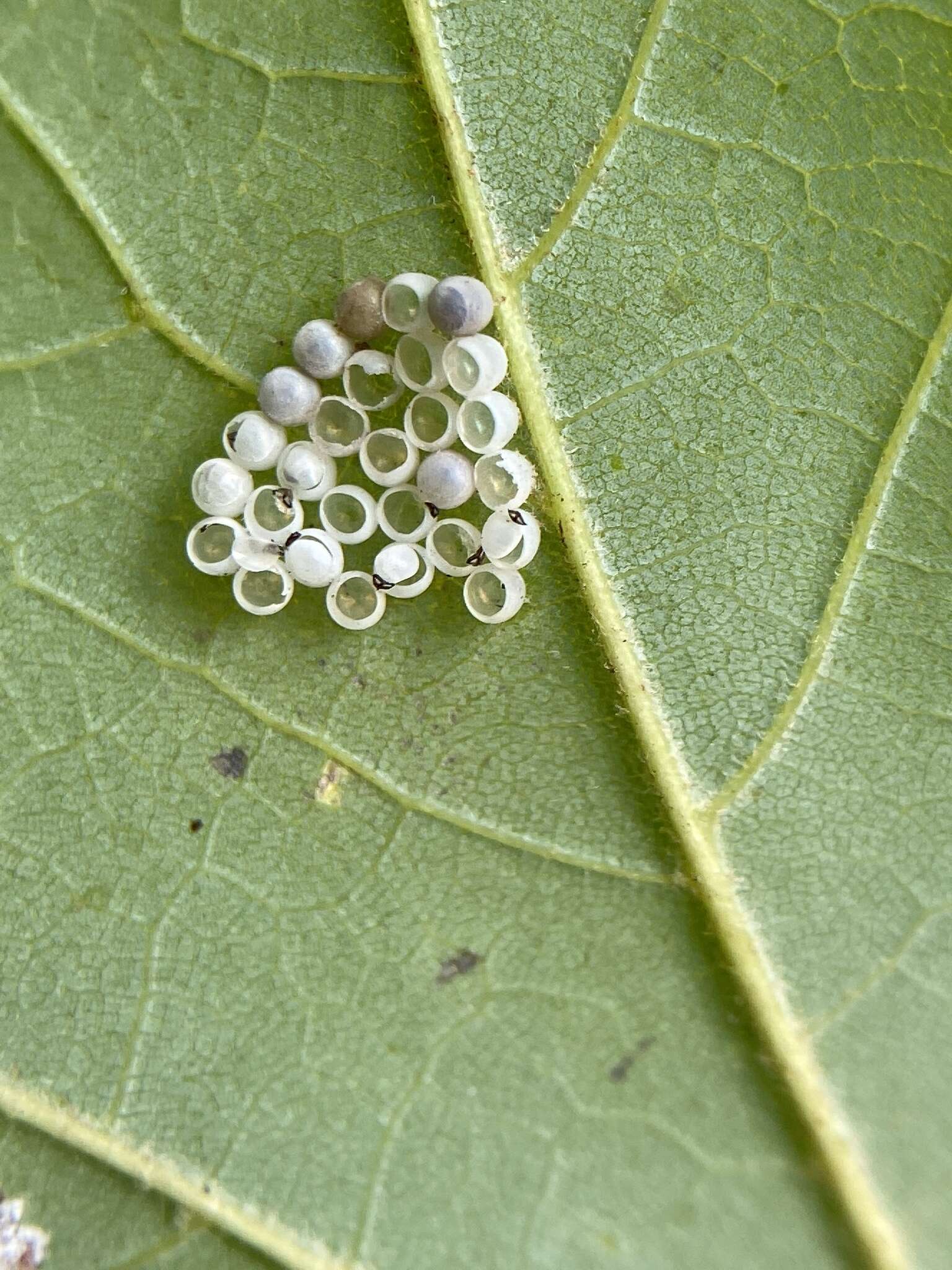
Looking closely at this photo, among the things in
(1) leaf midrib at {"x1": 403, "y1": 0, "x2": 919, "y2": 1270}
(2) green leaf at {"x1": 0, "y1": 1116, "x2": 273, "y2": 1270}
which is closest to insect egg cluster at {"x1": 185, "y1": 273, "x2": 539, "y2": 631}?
(1) leaf midrib at {"x1": 403, "y1": 0, "x2": 919, "y2": 1270}

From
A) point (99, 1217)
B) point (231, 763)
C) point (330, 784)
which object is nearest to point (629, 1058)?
Result: point (330, 784)

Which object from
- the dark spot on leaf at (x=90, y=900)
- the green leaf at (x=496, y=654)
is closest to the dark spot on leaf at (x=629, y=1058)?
the green leaf at (x=496, y=654)

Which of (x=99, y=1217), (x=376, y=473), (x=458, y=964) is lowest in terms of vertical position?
(x=99, y=1217)

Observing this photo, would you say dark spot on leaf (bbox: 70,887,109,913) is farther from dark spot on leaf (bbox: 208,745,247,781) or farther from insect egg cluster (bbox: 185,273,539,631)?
insect egg cluster (bbox: 185,273,539,631)

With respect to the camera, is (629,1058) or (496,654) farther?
(496,654)

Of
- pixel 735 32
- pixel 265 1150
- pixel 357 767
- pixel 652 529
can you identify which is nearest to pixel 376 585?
pixel 357 767

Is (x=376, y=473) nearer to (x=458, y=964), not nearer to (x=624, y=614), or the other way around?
(x=624, y=614)
